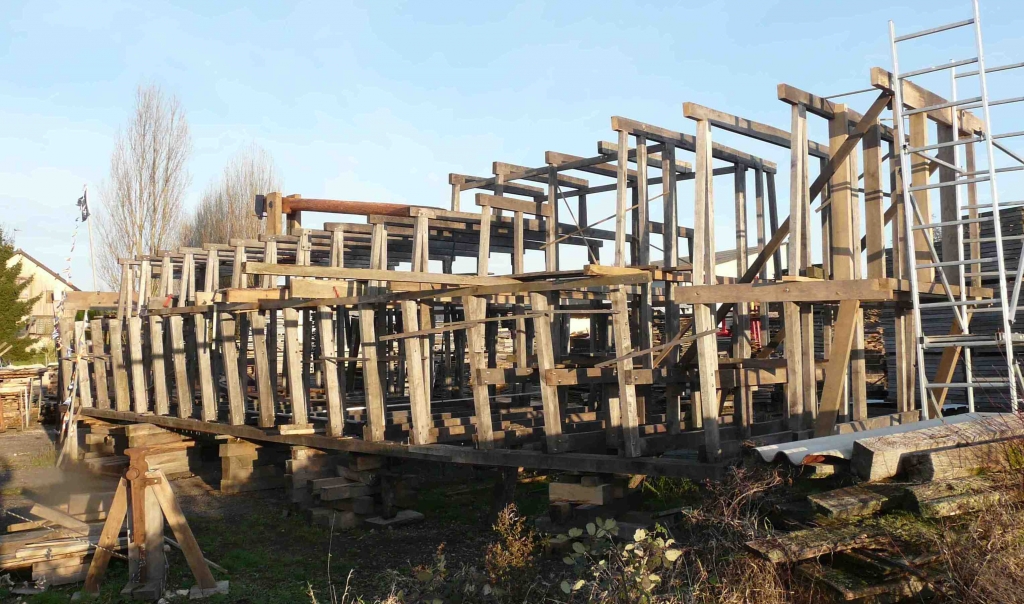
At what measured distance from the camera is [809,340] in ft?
25.5

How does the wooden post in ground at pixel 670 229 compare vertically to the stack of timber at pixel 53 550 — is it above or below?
above

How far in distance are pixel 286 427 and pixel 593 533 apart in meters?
6.90

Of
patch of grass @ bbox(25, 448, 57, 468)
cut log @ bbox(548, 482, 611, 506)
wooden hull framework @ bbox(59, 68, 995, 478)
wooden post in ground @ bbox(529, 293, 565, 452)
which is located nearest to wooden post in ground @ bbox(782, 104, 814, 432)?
wooden hull framework @ bbox(59, 68, 995, 478)

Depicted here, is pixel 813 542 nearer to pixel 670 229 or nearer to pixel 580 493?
pixel 580 493

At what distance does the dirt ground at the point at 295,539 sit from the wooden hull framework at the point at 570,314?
3.19ft

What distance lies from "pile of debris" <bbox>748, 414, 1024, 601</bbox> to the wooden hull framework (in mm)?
1714

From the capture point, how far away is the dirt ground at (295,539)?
8.34 m

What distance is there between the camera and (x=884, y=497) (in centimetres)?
511

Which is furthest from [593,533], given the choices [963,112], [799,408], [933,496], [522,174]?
[522,174]

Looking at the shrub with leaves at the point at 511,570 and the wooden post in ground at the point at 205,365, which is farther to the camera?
the wooden post in ground at the point at 205,365

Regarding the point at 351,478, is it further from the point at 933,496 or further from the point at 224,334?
the point at 933,496

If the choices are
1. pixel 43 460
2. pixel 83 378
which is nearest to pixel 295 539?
pixel 43 460

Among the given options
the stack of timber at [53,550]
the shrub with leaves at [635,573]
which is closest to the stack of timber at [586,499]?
the shrub with leaves at [635,573]

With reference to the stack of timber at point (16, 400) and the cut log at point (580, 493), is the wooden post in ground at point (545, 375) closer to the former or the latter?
the cut log at point (580, 493)
